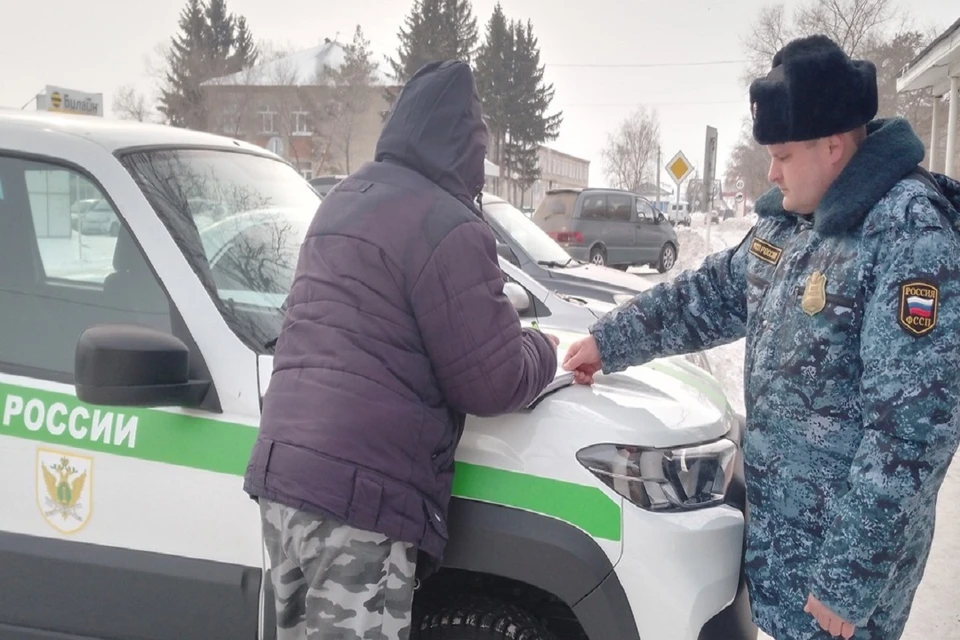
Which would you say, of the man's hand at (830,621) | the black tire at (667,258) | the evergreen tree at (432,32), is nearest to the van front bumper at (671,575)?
the man's hand at (830,621)

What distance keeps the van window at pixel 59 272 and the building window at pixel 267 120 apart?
135ft

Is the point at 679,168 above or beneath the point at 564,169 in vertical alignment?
beneath

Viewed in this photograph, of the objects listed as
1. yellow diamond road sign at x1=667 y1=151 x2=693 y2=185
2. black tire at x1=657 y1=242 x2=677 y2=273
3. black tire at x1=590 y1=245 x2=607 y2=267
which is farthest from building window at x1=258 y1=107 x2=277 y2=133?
black tire at x1=590 y1=245 x2=607 y2=267

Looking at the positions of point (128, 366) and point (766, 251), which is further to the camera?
point (766, 251)

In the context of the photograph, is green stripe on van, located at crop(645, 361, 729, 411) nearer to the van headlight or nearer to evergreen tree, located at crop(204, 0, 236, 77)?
the van headlight

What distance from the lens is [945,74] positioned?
1656 cm

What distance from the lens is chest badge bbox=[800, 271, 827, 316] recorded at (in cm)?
187

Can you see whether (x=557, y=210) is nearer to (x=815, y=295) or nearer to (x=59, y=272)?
(x=59, y=272)

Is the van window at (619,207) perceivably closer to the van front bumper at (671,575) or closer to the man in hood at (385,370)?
the van front bumper at (671,575)

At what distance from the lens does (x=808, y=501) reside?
1.94 m

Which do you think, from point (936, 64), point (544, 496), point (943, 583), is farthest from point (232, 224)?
point (936, 64)

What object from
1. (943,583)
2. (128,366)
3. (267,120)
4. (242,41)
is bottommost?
(943,583)

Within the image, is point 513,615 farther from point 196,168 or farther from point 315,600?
point 196,168

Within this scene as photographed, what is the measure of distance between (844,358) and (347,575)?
1.19 metres
